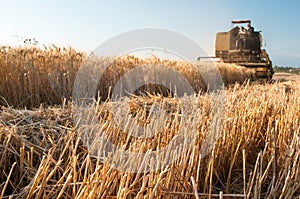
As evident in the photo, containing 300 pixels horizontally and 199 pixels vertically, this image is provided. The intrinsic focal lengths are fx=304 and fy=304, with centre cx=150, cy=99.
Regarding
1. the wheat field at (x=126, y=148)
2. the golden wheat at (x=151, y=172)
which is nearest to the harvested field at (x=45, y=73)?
the wheat field at (x=126, y=148)

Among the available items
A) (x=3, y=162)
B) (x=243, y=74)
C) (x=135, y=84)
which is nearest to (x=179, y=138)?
(x=3, y=162)

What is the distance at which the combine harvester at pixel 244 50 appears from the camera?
14789 millimetres

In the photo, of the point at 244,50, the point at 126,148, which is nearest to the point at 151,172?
the point at 126,148

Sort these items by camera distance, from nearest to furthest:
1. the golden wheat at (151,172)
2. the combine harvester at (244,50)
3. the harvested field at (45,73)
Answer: the golden wheat at (151,172)
the harvested field at (45,73)
the combine harvester at (244,50)

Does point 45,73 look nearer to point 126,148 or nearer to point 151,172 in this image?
point 126,148

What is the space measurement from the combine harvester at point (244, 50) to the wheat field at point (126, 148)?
11.7 m

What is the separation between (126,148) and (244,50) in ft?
48.9

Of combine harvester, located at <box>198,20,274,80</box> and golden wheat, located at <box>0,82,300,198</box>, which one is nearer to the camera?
golden wheat, located at <box>0,82,300,198</box>

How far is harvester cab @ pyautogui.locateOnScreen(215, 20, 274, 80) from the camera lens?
48.6ft

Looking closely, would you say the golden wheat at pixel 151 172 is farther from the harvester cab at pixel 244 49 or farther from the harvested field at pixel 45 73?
the harvester cab at pixel 244 49

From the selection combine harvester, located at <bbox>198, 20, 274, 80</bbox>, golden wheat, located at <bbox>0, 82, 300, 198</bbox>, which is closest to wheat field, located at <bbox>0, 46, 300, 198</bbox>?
golden wheat, located at <bbox>0, 82, 300, 198</bbox>

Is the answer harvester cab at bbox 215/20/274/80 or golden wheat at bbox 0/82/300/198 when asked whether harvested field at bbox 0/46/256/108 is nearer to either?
golden wheat at bbox 0/82/300/198

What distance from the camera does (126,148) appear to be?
1.90 m

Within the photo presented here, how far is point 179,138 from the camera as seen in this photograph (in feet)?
5.76
